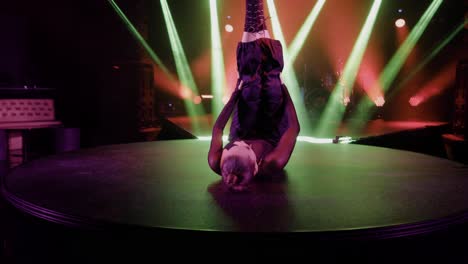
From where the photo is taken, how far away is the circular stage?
137cm

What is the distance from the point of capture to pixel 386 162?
2701 millimetres

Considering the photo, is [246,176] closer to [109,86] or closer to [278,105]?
[278,105]

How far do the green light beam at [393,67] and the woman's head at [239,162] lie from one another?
5.55 metres

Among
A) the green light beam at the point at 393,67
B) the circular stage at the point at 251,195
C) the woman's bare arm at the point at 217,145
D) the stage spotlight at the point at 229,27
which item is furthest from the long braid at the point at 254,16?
the stage spotlight at the point at 229,27

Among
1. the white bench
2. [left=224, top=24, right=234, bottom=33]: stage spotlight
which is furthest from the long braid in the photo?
[left=224, top=24, right=234, bottom=33]: stage spotlight

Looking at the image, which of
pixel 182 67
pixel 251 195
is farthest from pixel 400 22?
pixel 251 195

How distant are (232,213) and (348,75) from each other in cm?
671

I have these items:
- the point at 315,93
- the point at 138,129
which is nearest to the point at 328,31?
the point at 315,93

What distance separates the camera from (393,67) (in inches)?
298

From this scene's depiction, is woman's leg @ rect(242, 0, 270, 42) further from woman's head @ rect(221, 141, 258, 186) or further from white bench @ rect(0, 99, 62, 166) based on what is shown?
white bench @ rect(0, 99, 62, 166)

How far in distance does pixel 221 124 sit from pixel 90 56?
412 centimetres

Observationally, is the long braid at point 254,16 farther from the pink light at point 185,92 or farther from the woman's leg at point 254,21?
the pink light at point 185,92

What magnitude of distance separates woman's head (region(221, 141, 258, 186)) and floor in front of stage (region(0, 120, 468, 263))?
4.0 inches

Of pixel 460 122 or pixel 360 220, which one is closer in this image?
pixel 360 220
